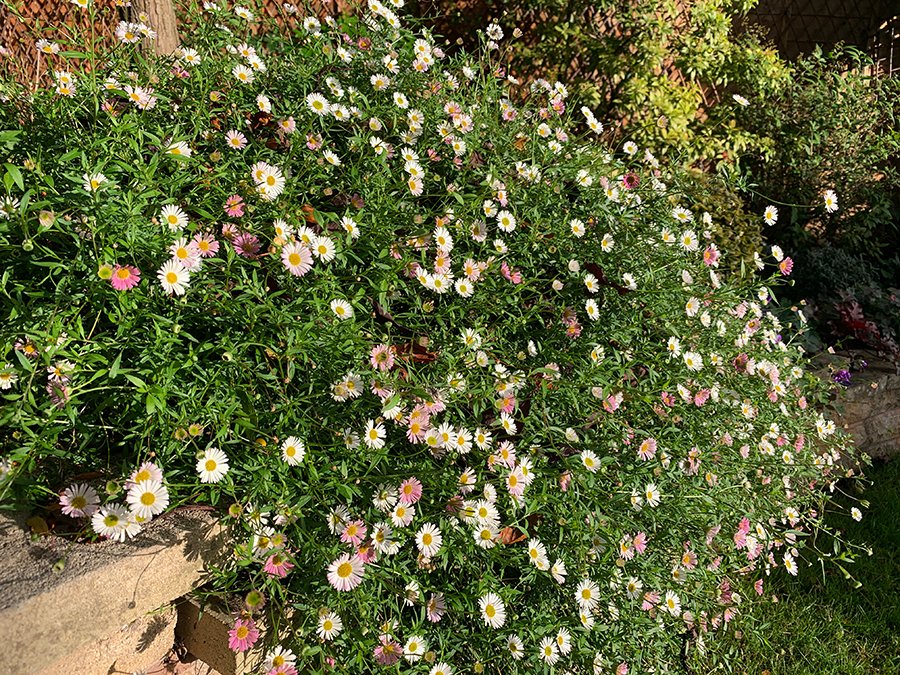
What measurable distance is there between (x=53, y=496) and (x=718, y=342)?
6.41ft

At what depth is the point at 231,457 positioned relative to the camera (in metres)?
1.72

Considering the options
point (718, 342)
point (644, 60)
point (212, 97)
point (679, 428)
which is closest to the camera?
point (212, 97)

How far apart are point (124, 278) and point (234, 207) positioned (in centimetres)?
36

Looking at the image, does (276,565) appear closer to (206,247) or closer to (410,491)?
(410,491)

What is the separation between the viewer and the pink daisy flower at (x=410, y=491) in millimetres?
1714

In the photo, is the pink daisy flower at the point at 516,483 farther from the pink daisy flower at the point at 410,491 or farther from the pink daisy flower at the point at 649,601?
the pink daisy flower at the point at 649,601

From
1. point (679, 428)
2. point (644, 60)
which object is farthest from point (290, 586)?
point (644, 60)

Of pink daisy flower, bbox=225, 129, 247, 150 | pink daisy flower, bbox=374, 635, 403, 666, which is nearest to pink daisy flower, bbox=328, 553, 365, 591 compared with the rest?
pink daisy flower, bbox=374, 635, 403, 666

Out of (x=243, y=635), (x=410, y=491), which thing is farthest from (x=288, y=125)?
(x=243, y=635)

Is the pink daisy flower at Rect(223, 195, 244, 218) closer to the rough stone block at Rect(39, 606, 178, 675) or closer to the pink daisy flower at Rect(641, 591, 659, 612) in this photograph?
the rough stone block at Rect(39, 606, 178, 675)

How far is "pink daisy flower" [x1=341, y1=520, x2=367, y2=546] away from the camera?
1631mm

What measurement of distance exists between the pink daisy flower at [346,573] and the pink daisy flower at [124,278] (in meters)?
0.71

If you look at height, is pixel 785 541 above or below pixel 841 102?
below

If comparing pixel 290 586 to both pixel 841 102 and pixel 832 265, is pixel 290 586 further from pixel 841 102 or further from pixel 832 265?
pixel 841 102
